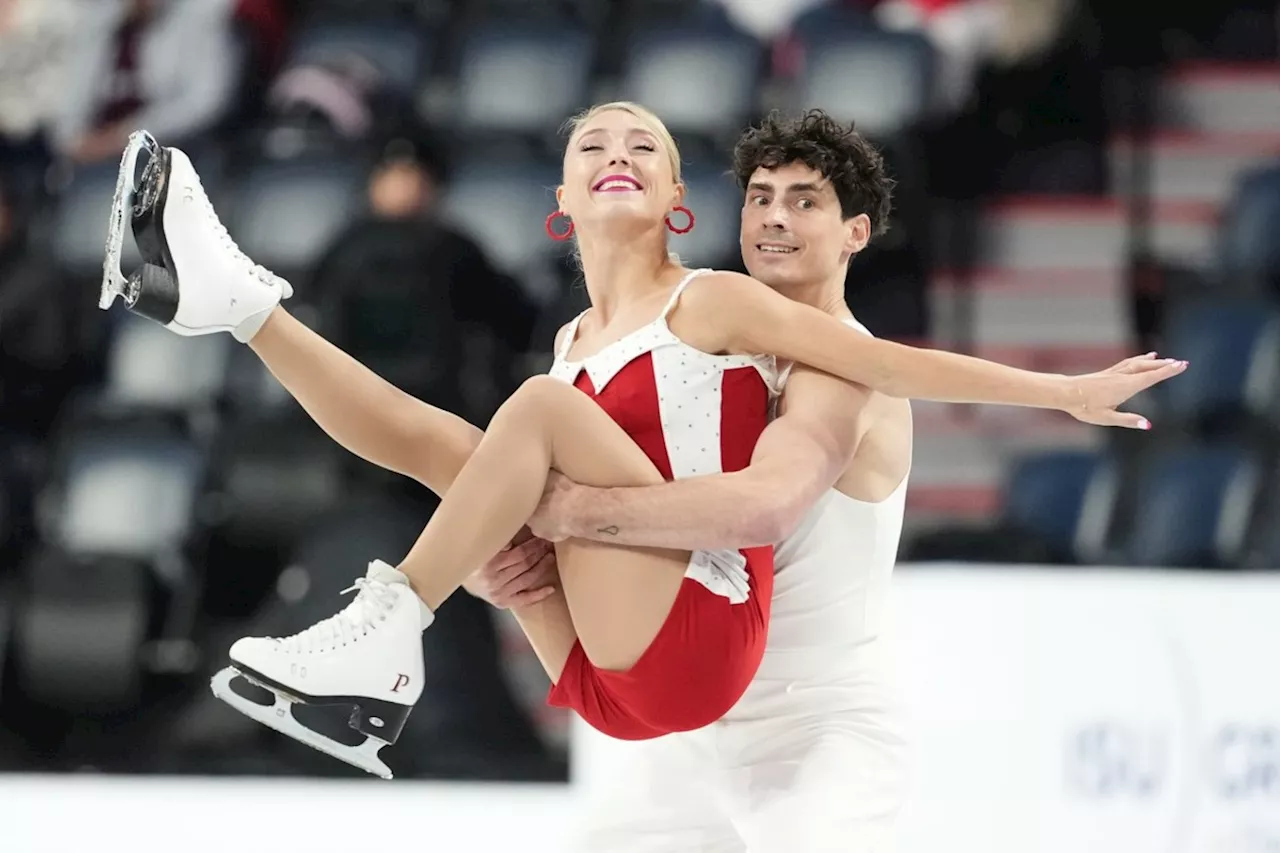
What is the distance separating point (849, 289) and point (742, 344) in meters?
3.12

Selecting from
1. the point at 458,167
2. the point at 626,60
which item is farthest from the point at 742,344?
the point at 626,60

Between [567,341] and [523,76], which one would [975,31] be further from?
[567,341]

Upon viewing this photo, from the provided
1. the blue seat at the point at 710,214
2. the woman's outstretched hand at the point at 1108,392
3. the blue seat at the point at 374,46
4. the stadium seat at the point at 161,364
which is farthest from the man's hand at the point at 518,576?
the blue seat at the point at 374,46

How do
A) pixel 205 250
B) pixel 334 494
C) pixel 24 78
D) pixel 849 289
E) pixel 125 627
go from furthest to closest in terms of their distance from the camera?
pixel 24 78 → pixel 849 289 → pixel 334 494 → pixel 125 627 → pixel 205 250

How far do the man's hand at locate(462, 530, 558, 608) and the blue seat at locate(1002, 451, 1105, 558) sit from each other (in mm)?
2861

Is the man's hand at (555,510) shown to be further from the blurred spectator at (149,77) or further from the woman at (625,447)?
the blurred spectator at (149,77)

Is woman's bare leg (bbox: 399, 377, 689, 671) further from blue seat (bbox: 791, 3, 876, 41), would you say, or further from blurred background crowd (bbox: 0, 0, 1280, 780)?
blue seat (bbox: 791, 3, 876, 41)

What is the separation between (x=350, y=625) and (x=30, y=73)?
16.8 feet

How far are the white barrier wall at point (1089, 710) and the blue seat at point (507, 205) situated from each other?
2848 millimetres

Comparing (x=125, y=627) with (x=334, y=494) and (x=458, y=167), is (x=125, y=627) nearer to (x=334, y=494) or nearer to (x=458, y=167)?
(x=334, y=494)

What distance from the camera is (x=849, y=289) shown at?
627 centimetres

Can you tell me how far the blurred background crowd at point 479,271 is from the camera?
529 cm

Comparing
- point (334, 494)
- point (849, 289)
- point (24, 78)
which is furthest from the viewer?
point (24, 78)

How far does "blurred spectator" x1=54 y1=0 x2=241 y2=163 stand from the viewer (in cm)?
719
